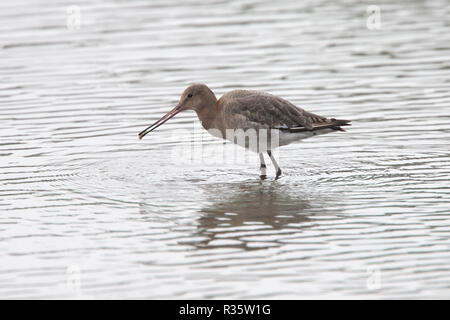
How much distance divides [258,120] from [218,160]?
1.27m

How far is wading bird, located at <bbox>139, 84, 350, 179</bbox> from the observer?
11086 millimetres

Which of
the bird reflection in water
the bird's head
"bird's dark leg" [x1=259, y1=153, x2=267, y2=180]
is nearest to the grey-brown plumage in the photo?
the bird's head

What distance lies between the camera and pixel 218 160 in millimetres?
12148

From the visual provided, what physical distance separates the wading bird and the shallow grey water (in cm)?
49

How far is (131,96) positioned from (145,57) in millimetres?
2454

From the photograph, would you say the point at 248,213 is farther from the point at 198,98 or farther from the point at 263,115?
the point at 198,98

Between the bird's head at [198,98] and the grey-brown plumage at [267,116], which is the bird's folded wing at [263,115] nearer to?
the grey-brown plumage at [267,116]

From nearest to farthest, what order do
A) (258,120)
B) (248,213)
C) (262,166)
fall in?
(248,213)
(258,120)
(262,166)

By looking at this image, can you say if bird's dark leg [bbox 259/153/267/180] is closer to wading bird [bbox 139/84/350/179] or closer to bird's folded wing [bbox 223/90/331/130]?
wading bird [bbox 139/84/350/179]

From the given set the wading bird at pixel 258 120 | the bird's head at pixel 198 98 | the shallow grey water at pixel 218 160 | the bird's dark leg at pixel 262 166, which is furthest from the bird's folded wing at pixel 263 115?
the shallow grey water at pixel 218 160

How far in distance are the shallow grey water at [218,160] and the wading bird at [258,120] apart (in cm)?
49

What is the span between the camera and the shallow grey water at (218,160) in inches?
307

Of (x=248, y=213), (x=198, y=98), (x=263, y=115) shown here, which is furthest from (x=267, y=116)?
(x=248, y=213)

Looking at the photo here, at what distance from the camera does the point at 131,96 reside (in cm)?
1538
